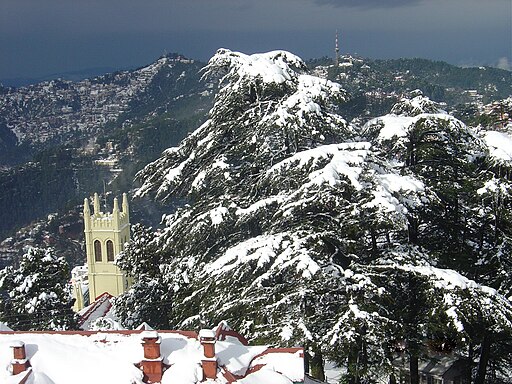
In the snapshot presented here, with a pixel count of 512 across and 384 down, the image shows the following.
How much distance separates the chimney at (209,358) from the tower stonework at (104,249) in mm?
36678

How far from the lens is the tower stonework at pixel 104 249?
4328cm

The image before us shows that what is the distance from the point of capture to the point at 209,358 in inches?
295

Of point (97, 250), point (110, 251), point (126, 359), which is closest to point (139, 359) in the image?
point (126, 359)

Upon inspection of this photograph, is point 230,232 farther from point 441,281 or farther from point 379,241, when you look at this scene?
point 441,281

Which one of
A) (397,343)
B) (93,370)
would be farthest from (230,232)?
(93,370)

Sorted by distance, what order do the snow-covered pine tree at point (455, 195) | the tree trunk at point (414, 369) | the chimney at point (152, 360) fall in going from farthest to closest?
1. the tree trunk at point (414, 369)
2. the snow-covered pine tree at point (455, 195)
3. the chimney at point (152, 360)

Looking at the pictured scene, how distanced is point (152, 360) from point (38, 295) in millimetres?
15389

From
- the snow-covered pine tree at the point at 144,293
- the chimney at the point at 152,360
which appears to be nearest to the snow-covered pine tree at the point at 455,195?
the chimney at the point at 152,360

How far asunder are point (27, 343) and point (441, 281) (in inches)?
276

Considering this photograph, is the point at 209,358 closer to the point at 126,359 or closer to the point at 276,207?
the point at 126,359

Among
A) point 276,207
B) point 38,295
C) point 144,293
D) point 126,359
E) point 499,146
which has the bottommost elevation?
point 38,295

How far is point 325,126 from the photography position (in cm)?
1366

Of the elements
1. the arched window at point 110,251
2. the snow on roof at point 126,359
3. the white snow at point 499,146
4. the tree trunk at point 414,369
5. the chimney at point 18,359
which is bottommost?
the arched window at point 110,251

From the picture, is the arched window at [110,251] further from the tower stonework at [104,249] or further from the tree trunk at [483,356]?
the tree trunk at [483,356]
